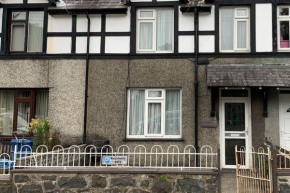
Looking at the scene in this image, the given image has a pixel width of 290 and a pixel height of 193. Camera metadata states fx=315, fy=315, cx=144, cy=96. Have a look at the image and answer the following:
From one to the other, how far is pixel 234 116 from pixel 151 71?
2.91m

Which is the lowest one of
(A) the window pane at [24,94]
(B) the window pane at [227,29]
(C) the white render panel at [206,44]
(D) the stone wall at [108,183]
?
(D) the stone wall at [108,183]

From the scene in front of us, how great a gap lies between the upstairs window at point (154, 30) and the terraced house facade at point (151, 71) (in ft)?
0.10

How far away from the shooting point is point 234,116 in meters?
9.73

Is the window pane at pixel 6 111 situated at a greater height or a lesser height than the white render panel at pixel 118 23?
lesser

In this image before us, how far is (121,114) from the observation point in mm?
9742

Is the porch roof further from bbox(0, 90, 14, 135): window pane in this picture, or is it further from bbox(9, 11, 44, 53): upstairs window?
bbox(0, 90, 14, 135): window pane

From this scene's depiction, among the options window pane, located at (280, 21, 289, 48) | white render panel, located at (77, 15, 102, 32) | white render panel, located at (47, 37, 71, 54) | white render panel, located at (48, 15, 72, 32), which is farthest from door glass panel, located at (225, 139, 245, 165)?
white render panel, located at (48, 15, 72, 32)

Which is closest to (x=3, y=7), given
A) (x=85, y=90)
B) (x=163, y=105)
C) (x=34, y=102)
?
(x=34, y=102)

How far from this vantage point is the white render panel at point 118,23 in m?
9.99

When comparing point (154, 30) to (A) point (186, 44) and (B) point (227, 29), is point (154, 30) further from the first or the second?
(B) point (227, 29)

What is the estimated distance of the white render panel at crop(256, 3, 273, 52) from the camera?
9.52 metres

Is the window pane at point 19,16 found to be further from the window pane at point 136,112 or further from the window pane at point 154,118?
the window pane at point 154,118

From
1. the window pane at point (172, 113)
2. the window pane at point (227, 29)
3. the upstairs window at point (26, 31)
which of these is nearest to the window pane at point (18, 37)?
the upstairs window at point (26, 31)

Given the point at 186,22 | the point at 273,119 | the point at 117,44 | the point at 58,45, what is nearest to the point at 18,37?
the point at 58,45
